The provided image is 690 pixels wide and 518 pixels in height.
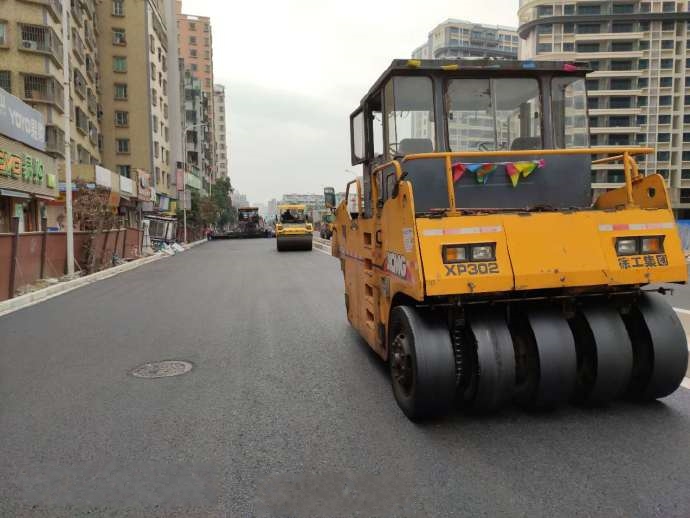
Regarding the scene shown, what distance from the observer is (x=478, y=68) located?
207 inches

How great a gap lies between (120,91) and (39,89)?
23655 mm

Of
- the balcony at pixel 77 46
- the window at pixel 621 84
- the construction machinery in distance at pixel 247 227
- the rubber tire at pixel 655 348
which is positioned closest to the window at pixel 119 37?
the balcony at pixel 77 46

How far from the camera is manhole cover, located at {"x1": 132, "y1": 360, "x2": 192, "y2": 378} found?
590cm

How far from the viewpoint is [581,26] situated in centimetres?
8162

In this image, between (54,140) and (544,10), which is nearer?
(54,140)

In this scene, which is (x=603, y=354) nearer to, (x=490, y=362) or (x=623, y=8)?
(x=490, y=362)

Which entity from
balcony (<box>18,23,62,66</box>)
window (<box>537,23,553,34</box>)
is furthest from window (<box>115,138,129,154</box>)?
window (<box>537,23,553,34</box>)

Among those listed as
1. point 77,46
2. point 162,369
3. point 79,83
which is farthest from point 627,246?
point 77,46

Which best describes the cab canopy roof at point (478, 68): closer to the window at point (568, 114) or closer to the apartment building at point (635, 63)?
the window at point (568, 114)

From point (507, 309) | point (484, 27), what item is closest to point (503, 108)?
point (507, 309)

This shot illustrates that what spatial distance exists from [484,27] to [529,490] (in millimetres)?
151890

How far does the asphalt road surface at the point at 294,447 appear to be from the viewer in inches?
123

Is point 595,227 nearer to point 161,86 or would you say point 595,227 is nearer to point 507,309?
point 507,309

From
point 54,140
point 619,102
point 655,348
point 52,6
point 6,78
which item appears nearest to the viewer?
point 655,348
